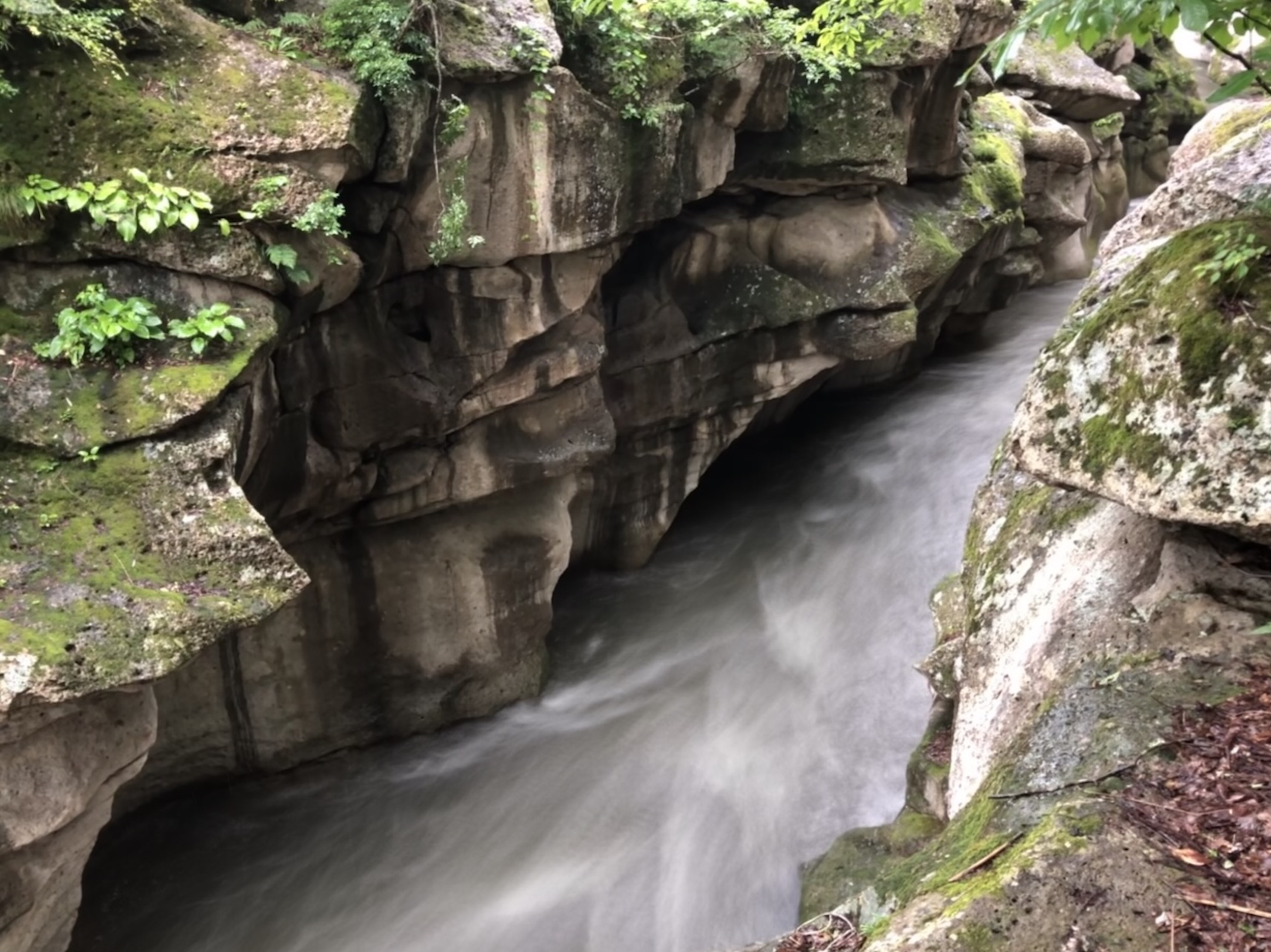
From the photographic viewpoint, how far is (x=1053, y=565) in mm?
4812

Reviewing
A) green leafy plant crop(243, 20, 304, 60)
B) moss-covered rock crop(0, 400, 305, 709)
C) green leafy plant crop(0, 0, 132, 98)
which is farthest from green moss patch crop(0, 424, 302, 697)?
green leafy plant crop(243, 20, 304, 60)

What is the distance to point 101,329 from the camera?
5.36m

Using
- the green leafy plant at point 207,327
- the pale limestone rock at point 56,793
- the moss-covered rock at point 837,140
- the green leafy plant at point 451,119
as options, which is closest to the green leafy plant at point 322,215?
the green leafy plant at point 207,327

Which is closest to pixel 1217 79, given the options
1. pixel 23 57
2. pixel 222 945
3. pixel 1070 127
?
pixel 1070 127

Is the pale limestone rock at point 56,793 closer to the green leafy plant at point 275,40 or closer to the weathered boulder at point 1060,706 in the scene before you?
the green leafy plant at point 275,40

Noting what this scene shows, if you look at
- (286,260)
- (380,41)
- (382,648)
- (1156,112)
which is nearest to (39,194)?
(286,260)

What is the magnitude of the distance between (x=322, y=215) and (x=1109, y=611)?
5.16 meters

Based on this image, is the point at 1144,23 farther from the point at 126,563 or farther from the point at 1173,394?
the point at 126,563

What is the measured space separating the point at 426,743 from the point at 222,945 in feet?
8.58

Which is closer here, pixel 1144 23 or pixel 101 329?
pixel 1144 23

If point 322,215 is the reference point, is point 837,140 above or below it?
above

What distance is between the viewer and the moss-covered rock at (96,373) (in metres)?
5.23

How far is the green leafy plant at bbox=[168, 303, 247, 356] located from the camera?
553 cm

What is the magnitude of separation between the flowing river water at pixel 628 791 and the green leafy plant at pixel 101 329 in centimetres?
507
